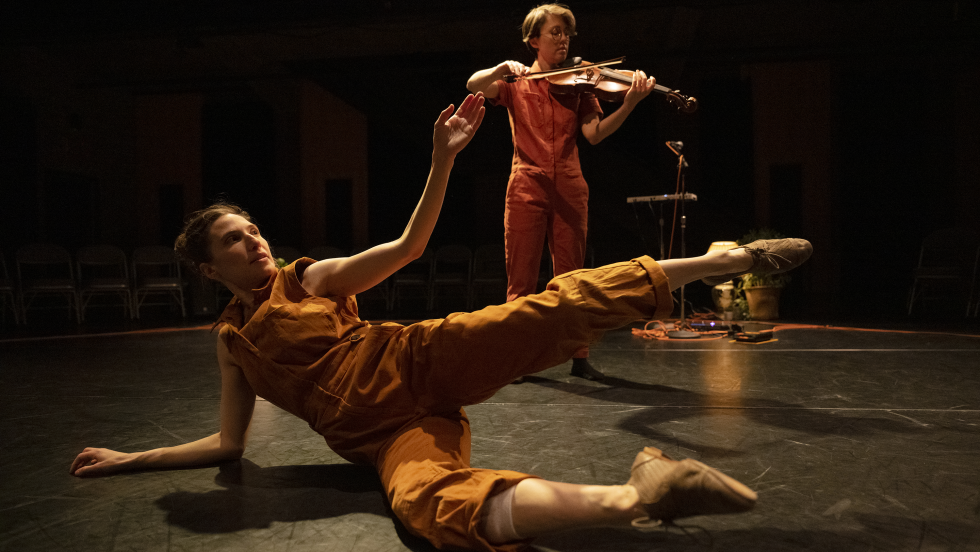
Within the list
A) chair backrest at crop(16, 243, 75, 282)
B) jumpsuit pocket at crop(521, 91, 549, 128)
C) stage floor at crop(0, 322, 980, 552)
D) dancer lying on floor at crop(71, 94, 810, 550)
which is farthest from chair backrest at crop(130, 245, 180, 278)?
dancer lying on floor at crop(71, 94, 810, 550)

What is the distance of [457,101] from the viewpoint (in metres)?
8.95

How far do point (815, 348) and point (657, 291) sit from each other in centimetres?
270

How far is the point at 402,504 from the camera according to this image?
112cm

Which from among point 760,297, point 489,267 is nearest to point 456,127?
point 760,297

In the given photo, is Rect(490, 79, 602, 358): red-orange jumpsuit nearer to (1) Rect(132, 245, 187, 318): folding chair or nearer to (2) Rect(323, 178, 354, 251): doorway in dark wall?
(1) Rect(132, 245, 187, 318): folding chair

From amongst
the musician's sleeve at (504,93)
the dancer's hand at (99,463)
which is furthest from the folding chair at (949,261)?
the dancer's hand at (99,463)

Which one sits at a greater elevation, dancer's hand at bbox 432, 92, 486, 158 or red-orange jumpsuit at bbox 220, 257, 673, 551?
dancer's hand at bbox 432, 92, 486, 158

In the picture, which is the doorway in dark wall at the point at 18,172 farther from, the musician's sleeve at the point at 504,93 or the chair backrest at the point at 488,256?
the musician's sleeve at the point at 504,93

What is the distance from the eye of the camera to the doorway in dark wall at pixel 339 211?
30.6 feet

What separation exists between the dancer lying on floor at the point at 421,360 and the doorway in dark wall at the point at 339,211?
25.8 ft

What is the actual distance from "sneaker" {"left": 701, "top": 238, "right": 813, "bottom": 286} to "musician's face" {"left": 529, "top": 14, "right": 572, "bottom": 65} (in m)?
1.43

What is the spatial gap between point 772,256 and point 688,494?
36.4 inches

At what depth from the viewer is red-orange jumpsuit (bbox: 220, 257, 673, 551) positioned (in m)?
1.21

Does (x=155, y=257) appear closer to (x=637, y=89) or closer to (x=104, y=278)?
(x=104, y=278)
